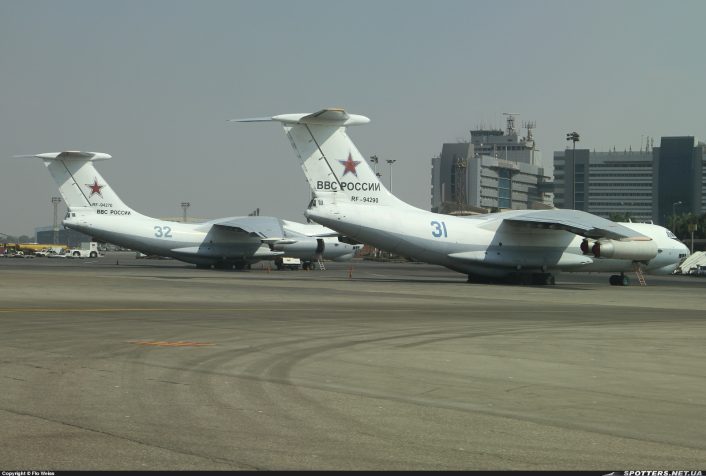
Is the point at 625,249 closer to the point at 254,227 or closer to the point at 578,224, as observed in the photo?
the point at 578,224

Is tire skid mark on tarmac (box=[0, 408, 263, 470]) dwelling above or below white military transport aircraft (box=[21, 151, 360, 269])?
below

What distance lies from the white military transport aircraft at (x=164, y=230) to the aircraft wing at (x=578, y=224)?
26318 millimetres

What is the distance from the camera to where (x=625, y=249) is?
158ft

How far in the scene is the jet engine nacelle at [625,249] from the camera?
47.7 m

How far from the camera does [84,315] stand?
23500 mm

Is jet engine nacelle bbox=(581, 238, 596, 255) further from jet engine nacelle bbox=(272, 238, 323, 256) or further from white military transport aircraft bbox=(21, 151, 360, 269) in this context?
jet engine nacelle bbox=(272, 238, 323, 256)

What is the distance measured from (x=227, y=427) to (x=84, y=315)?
1507cm

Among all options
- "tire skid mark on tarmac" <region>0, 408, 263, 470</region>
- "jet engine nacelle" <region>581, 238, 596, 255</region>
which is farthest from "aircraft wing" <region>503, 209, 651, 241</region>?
"tire skid mark on tarmac" <region>0, 408, 263, 470</region>

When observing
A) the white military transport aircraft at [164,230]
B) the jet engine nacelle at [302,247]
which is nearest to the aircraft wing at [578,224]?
the white military transport aircraft at [164,230]

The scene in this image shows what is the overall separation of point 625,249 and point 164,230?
35.9 meters

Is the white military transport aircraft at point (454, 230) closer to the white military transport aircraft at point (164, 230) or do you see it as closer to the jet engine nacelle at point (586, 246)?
the jet engine nacelle at point (586, 246)

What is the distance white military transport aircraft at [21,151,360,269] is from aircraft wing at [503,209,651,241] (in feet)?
86.3

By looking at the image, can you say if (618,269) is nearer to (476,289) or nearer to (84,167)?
(476,289)

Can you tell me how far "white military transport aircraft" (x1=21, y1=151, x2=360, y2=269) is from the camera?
69.5 m
